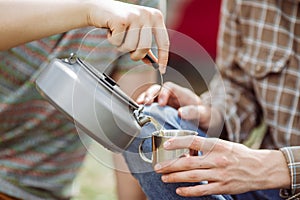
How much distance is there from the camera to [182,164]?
113 cm

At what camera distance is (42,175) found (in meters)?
1.40

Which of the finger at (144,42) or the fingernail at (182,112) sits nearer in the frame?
the finger at (144,42)

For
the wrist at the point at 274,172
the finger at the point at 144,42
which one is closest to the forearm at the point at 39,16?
the finger at the point at 144,42

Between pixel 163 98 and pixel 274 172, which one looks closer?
pixel 274 172

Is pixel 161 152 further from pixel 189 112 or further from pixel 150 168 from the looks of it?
pixel 189 112

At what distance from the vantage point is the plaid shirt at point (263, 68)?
1.51m

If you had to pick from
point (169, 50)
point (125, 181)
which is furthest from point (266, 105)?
point (169, 50)

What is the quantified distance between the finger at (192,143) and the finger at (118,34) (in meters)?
0.20

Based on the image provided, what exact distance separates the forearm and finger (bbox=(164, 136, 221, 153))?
254mm

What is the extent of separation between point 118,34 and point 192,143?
0.25m

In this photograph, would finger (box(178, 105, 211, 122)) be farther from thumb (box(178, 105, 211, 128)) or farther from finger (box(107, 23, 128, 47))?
finger (box(107, 23, 128, 47))

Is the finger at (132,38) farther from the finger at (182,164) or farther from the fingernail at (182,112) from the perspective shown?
the fingernail at (182,112)

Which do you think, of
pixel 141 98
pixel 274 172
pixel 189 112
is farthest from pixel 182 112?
pixel 274 172

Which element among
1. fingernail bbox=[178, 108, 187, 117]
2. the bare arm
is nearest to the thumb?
fingernail bbox=[178, 108, 187, 117]
